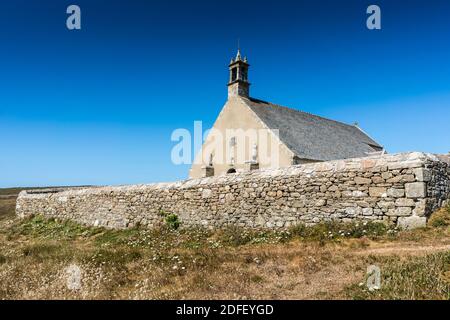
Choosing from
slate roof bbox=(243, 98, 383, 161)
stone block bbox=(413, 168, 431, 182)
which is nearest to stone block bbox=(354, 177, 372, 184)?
stone block bbox=(413, 168, 431, 182)

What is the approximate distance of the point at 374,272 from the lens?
5.25m

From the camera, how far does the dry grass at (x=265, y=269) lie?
500 cm

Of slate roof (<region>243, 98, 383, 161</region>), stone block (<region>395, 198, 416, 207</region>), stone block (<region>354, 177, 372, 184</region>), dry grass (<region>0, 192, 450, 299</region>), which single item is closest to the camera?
dry grass (<region>0, 192, 450, 299</region>)

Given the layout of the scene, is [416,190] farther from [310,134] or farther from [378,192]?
[310,134]

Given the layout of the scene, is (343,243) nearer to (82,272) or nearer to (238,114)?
(82,272)

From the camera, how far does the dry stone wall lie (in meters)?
8.68

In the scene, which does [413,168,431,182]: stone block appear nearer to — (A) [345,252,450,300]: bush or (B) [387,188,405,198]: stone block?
(B) [387,188,405,198]: stone block

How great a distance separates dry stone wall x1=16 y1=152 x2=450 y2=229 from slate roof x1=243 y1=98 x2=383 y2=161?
12.1 meters

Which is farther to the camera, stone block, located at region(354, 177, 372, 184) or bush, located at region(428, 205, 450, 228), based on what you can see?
stone block, located at region(354, 177, 372, 184)

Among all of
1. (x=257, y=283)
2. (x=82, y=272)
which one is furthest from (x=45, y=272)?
(x=257, y=283)

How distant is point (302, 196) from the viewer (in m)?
10.5

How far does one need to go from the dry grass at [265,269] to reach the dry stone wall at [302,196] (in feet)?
2.04

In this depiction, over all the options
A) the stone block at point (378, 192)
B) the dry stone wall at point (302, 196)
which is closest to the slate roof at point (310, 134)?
the dry stone wall at point (302, 196)

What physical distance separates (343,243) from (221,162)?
21552 millimetres
